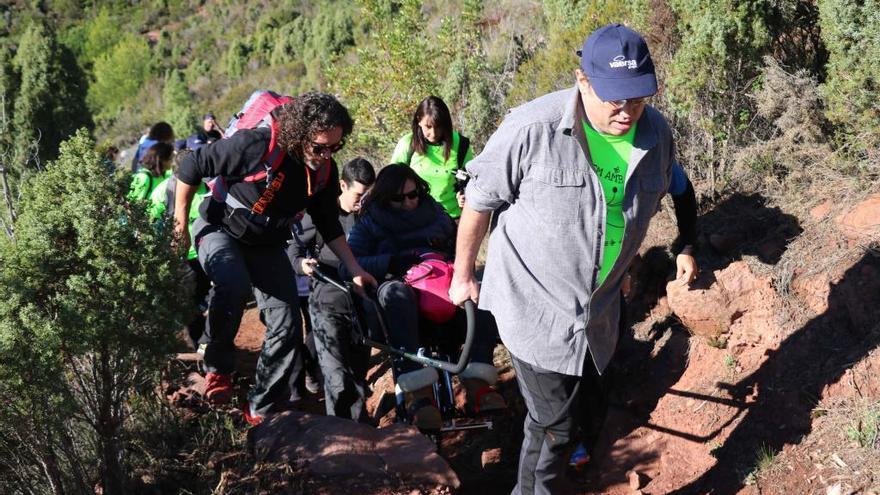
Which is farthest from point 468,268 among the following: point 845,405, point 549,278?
point 845,405

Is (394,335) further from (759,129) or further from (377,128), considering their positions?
(377,128)

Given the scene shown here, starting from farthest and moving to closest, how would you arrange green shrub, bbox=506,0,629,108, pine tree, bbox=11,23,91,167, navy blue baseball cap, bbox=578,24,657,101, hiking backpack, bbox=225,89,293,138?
pine tree, bbox=11,23,91,167, green shrub, bbox=506,0,629,108, hiking backpack, bbox=225,89,293,138, navy blue baseball cap, bbox=578,24,657,101

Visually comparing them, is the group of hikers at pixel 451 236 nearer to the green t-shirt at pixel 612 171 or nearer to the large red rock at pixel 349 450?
the green t-shirt at pixel 612 171

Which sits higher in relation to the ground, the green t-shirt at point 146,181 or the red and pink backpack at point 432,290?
the green t-shirt at point 146,181

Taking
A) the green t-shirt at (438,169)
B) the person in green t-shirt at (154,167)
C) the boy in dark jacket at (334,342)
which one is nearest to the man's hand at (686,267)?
the boy in dark jacket at (334,342)

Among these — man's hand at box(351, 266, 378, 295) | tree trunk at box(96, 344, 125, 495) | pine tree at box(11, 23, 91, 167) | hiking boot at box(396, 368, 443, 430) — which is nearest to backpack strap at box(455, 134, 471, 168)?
man's hand at box(351, 266, 378, 295)

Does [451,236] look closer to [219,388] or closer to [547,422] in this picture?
[219,388]

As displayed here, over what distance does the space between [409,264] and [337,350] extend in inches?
27.5

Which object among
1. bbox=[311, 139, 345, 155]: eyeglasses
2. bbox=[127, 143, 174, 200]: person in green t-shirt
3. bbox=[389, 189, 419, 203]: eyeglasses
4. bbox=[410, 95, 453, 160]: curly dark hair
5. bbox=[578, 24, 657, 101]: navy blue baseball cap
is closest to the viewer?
bbox=[578, 24, 657, 101]: navy blue baseball cap

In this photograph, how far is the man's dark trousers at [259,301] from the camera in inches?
185

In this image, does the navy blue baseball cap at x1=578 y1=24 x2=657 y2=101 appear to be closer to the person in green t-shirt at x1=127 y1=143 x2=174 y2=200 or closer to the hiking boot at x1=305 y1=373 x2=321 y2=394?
the hiking boot at x1=305 y1=373 x2=321 y2=394

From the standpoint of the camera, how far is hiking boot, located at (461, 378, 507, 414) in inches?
179

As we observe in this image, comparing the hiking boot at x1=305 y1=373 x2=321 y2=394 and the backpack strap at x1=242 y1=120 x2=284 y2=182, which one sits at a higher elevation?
the backpack strap at x1=242 y1=120 x2=284 y2=182

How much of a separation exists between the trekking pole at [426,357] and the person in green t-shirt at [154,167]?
8.27ft
